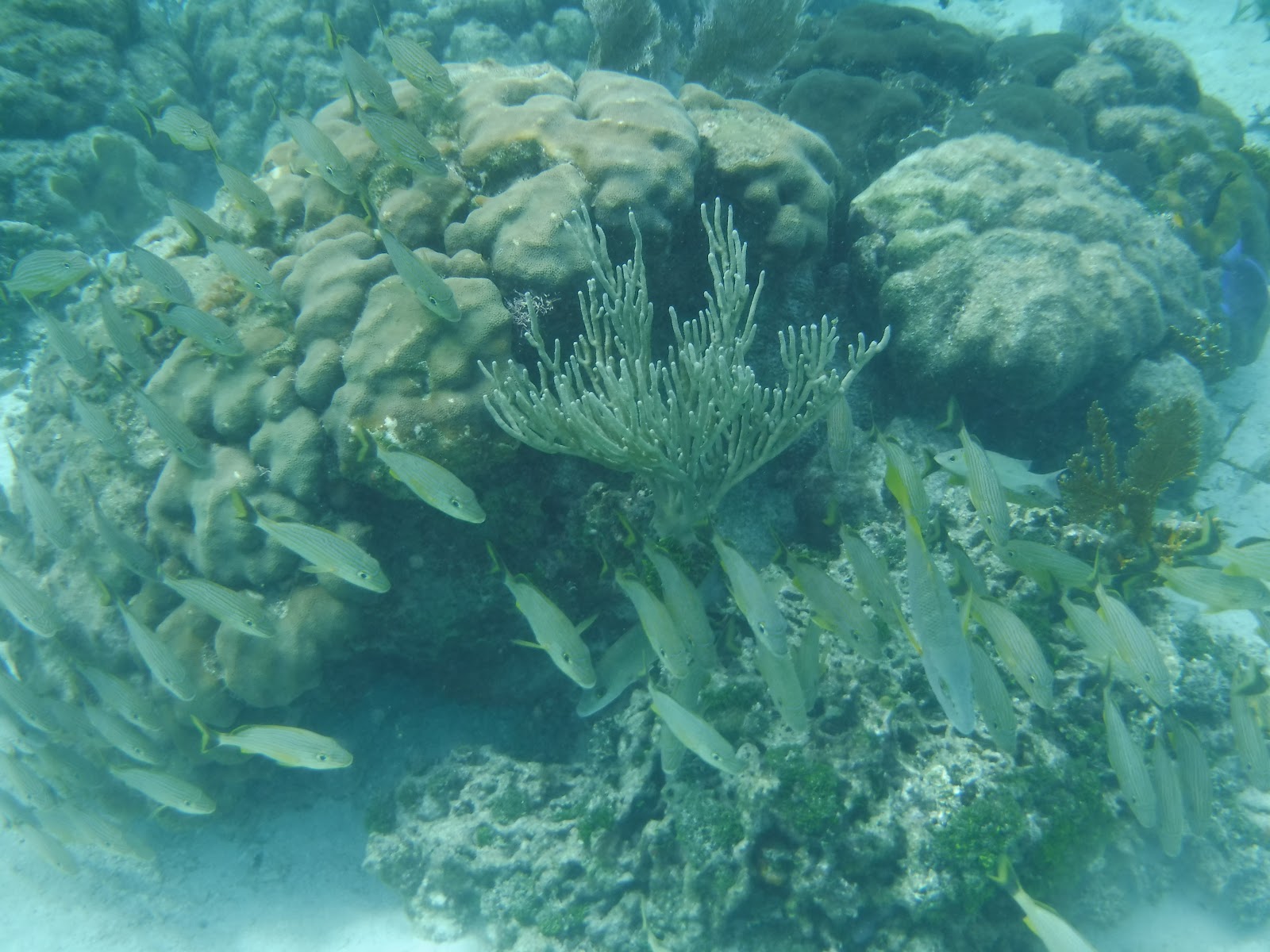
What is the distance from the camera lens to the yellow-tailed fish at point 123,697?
4516 mm

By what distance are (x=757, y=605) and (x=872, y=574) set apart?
29.6 inches

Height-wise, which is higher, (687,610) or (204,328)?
(204,328)

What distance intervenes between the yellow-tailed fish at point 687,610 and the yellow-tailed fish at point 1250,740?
11.1 ft

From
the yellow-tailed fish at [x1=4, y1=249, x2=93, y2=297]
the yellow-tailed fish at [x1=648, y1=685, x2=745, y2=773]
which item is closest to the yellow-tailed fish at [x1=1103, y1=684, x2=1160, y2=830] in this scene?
the yellow-tailed fish at [x1=648, y1=685, x2=745, y2=773]

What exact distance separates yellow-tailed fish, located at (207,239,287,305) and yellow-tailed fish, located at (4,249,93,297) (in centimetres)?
188

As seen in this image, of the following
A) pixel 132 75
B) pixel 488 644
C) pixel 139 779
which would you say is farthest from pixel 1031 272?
pixel 132 75

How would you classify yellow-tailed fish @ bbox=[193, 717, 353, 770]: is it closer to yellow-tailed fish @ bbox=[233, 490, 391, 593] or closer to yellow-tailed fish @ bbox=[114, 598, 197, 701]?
yellow-tailed fish @ bbox=[114, 598, 197, 701]

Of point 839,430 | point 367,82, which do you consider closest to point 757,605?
point 839,430

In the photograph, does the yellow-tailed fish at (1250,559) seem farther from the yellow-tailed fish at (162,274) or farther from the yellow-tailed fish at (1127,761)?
the yellow-tailed fish at (162,274)

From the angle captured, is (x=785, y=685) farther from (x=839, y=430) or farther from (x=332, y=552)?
(x=332, y=552)

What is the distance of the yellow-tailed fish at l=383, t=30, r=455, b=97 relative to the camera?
15.3 ft

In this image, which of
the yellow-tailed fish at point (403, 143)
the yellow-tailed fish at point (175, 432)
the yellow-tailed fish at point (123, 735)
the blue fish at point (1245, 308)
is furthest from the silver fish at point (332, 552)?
the blue fish at point (1245, 308)

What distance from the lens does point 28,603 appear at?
4379mm

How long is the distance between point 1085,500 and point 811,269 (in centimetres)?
281
